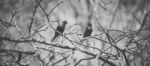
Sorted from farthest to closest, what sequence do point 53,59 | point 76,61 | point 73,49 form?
point 53,59 < point 76,61 < point 73,49

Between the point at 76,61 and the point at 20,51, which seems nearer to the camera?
the point at 20,51

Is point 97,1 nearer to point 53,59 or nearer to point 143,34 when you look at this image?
point 143,34

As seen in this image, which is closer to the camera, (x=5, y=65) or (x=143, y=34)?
(x=5, y=65)

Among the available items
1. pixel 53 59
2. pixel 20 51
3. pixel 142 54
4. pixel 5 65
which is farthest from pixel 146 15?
pixel 5 65

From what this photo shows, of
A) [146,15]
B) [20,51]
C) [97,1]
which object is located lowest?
[20,51]

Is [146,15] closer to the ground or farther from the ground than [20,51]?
farther from the ground

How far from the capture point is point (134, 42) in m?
3.77

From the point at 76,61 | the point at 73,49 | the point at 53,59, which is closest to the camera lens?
the point at 73,49

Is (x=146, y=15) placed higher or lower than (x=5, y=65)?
higher

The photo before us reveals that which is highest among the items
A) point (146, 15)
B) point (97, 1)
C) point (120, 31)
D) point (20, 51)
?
point (97, 1)

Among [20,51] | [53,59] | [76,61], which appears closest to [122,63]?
[76,61]

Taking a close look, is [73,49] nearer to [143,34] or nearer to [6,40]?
[6,40]

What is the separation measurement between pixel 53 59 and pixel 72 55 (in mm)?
410

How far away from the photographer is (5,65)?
11.5ft
